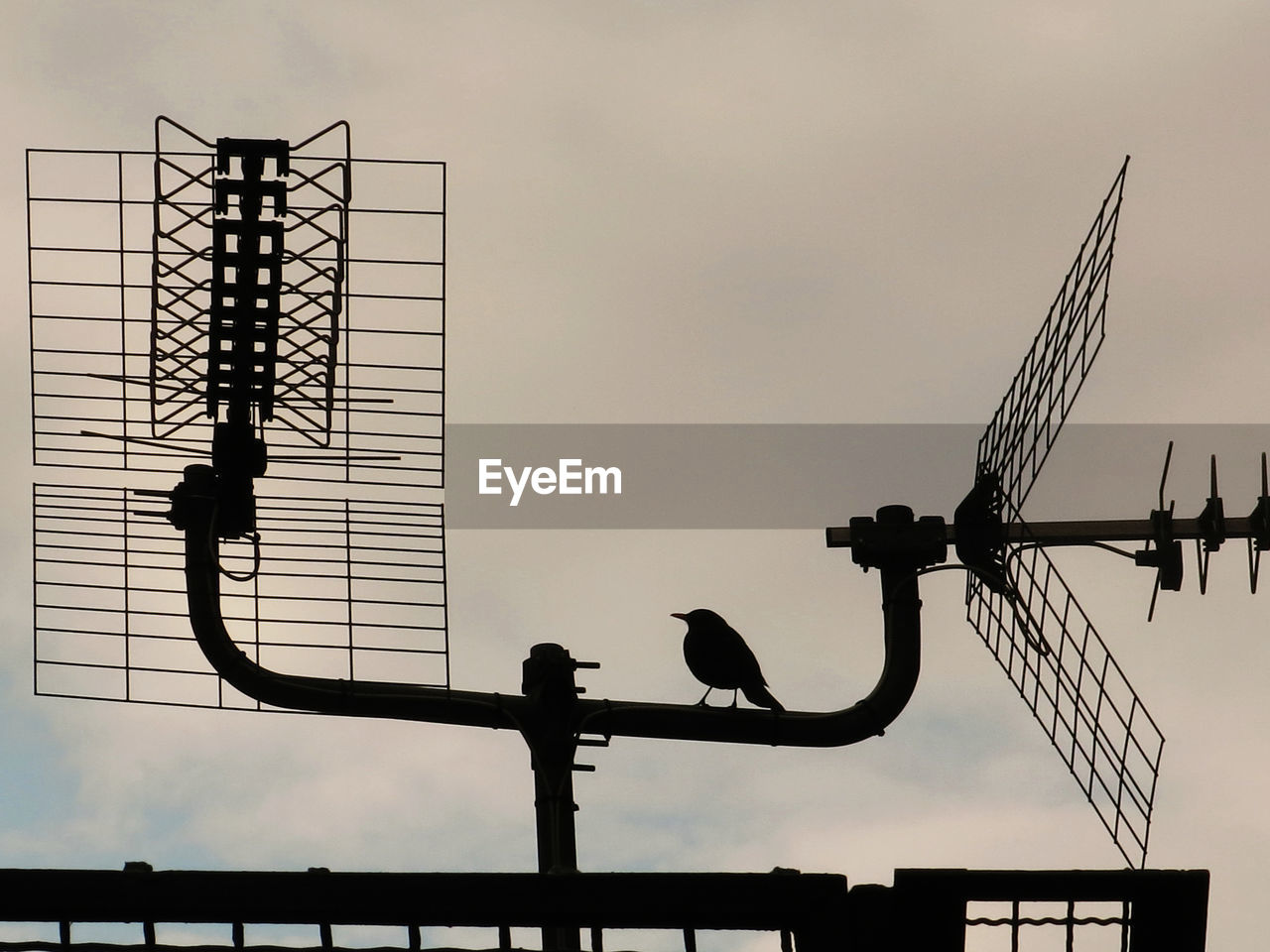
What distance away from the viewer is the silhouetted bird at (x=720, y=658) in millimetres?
9219

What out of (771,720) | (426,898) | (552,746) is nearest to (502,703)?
(552,746)

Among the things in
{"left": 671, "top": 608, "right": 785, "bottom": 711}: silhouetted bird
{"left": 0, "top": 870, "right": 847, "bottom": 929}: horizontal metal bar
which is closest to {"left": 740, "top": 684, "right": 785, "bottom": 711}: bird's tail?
{"left": 671, "top": 608, "right": 785, "bottom": 711}: silhouetted bird

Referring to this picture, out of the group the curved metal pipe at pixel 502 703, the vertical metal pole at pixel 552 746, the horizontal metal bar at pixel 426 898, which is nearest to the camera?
the horizontal metal bar at pixel 426 898

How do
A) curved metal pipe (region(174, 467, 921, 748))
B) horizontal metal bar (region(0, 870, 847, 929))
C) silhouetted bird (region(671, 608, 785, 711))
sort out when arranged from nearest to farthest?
1. horizontal metal bar (region(0, 870, 847, 929))
2. curved metal pipe (region(174, 467, 921, 748))
3. silhouetted bird (region(671, 608, 785, 711))

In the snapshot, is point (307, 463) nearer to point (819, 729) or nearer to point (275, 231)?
point (275, 231)

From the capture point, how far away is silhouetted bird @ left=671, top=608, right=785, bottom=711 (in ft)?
30.2

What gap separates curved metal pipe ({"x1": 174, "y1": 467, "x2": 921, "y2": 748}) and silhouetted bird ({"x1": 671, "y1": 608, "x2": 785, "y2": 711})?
1.20 ft

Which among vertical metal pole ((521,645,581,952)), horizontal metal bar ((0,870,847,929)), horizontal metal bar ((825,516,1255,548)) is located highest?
horizontal metal bar ((825,516,1255,548))

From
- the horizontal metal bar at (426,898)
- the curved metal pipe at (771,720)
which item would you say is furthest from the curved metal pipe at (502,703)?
the horizontal metal bar at (426,898)

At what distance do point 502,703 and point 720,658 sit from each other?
3.97ft

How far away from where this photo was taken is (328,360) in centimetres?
932

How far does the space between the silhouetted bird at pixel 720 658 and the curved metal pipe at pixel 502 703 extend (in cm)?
37

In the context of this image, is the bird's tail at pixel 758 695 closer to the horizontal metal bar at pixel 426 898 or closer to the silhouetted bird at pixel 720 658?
the silhouetted bird at pixel 720 658

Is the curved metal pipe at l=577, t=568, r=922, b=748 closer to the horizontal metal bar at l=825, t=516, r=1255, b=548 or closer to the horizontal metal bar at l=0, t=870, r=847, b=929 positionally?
the horizontal metal bar at l=825, t=516, r=1255, b=548
